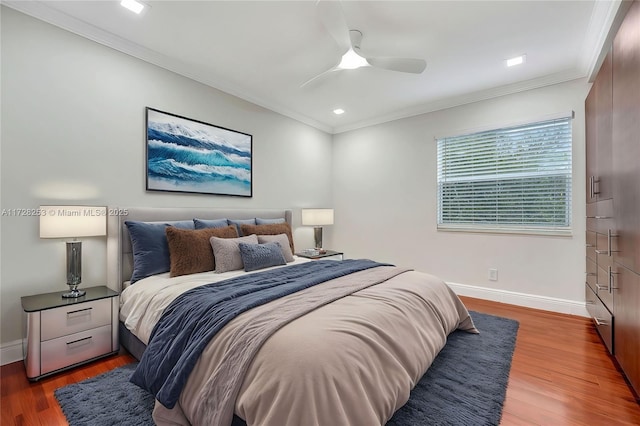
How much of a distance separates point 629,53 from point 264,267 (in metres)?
2.97

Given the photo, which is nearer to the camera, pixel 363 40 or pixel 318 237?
pixel 363 40

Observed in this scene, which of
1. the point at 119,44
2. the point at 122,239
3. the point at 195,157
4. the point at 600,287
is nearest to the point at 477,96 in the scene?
the point at 600,287

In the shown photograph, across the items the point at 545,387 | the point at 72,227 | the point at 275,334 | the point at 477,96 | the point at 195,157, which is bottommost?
the point at 545,387

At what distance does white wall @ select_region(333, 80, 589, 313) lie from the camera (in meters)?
3.23

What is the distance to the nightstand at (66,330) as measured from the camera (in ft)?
6.40

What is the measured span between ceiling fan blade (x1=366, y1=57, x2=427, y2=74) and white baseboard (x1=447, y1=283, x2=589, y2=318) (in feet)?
9.08

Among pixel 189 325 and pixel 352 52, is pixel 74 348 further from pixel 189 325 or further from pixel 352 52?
pixel 352 52

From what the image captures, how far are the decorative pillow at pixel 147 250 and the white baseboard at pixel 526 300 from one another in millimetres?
3505

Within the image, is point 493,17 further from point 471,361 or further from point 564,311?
point 564,311

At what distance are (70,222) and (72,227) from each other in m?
0.04

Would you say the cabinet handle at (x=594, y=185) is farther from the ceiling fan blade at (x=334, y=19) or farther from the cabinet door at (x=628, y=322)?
the ceiling fan blade at (x=334, y=19)

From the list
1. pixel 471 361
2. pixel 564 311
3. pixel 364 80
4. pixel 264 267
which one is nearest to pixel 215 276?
pixel 264 267

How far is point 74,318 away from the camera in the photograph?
2.11 metres

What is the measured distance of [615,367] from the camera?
2.12m
